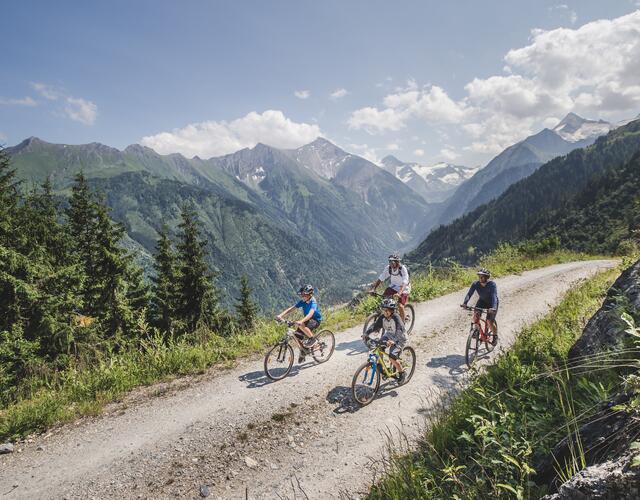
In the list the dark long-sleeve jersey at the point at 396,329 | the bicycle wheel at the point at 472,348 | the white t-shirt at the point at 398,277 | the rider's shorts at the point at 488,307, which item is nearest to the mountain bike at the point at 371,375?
the dark long-sleeve jersey at the point at 396,329

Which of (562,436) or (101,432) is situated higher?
(562,436)

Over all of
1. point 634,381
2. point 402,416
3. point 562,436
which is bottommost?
point 402,416

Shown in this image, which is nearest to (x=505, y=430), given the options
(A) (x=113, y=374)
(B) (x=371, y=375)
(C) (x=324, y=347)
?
(B) (x=371, y=375)

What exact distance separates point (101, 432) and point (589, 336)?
32.1 ft

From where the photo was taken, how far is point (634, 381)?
2.62 m

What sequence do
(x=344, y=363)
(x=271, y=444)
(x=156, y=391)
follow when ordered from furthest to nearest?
(x=344, y=363) → (x=156, y=391) → (x=271, y=444)

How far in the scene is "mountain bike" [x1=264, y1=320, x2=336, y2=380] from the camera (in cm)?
963

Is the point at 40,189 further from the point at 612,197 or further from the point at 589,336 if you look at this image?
the point at 612,197

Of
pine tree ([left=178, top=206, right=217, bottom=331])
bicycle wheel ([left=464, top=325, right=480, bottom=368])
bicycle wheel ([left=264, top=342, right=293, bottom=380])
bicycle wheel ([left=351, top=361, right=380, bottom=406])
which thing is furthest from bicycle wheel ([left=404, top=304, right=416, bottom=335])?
pine tree ([left=178, top=206, right=217, bottom=331])

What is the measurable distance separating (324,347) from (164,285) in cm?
2486

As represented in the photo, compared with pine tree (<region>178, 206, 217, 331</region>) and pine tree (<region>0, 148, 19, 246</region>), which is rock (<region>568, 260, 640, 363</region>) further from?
pine tree (<region>178, 206, 217, 331</region>)

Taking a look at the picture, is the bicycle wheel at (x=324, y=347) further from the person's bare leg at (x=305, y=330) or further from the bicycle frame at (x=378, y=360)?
the bicycle frame at (x=378, y=360)

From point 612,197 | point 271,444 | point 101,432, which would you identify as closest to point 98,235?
point 101,432

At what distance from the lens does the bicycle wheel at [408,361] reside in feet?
29.8
